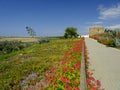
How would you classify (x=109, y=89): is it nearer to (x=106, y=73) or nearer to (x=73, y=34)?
(x=106, y=73)

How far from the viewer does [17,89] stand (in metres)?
6.31

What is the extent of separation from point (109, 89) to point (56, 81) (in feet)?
5.35

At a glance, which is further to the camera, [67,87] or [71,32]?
[71,32]

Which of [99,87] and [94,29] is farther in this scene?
[94,29]

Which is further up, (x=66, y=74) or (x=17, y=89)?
(x=66, y=74)

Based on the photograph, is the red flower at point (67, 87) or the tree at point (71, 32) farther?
the tree at point (71, 32)

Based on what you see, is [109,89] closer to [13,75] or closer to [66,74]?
Answer: [66,74]

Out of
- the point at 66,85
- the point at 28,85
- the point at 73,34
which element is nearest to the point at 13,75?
the point at 28,85

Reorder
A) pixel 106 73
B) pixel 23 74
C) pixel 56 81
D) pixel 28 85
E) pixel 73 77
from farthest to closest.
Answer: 1. pixel 23 74
2. pixel 106 73
3. pixel 28 85
4. pixel 73 77
5. pixel 56 81

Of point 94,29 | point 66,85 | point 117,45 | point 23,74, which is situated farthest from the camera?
point 94,29

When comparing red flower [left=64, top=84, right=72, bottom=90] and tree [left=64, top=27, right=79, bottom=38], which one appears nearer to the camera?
red flower [left=64, top=84, right=72, bottom=90]

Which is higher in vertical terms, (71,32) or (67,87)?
(71,32)

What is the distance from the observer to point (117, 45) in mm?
A: 21469

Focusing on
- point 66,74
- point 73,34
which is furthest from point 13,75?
point 73,34
